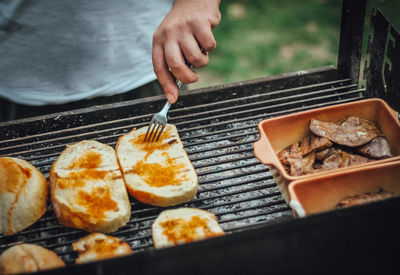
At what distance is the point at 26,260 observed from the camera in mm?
1468

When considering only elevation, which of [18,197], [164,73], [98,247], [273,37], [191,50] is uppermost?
[191,50]

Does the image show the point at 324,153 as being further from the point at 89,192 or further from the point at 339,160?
the point at 89,192

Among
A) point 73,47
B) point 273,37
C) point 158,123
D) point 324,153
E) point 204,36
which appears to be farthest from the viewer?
point 273,37

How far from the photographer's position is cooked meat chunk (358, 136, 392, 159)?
175cm

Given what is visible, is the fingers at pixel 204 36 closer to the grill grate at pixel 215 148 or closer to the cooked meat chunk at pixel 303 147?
the grill grate at pixel 215 148

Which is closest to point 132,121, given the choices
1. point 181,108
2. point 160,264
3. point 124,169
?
point 181,108

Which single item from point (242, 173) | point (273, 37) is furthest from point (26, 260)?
point (273, 37)

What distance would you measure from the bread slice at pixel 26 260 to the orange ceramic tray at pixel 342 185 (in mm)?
1081

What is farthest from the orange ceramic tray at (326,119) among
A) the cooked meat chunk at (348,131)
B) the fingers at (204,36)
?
the fingers at (204,36)

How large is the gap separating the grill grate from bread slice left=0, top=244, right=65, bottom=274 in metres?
0.16

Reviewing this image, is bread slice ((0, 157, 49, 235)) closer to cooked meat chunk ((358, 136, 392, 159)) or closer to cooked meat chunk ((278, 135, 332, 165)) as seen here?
cooked meat chunk ((278, 135, 332, 165))

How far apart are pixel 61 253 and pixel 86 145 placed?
2.03 feet

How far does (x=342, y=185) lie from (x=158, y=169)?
35.9 inches

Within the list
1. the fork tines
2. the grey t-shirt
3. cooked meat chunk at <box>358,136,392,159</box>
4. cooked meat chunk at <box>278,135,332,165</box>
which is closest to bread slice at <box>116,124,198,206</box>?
the fork tines
